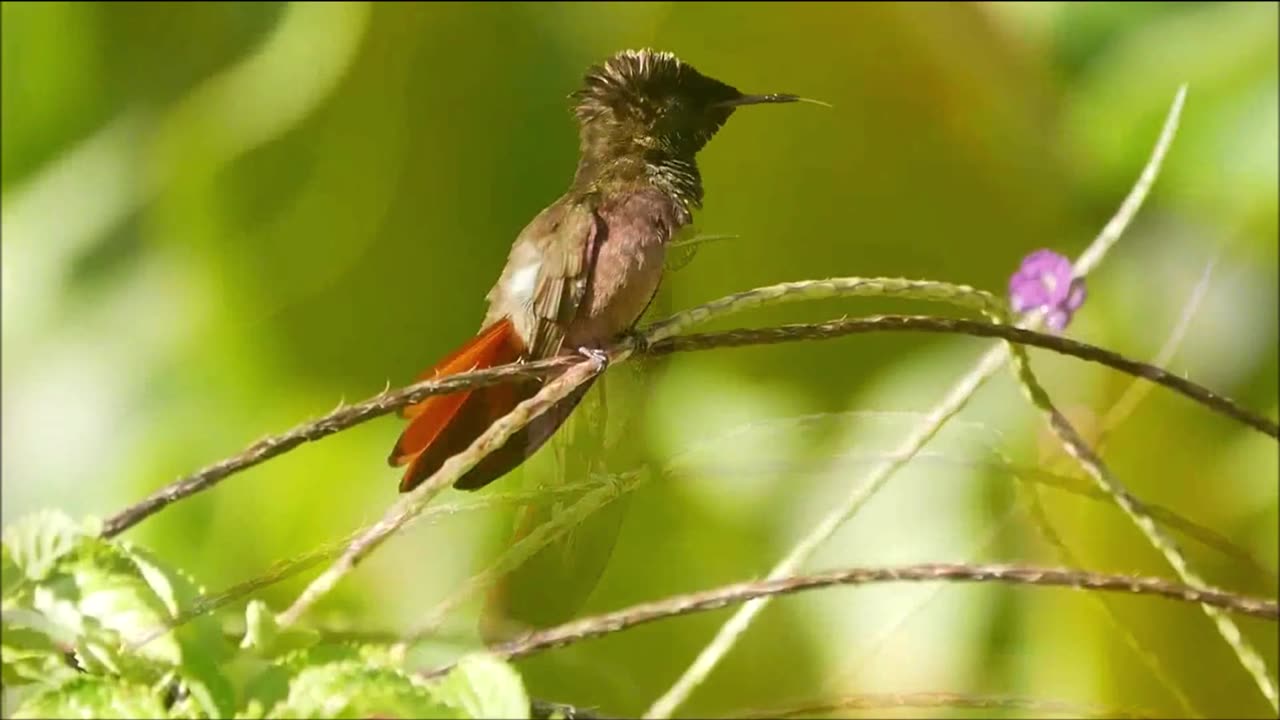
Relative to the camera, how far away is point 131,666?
29cm

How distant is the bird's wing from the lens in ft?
1.39

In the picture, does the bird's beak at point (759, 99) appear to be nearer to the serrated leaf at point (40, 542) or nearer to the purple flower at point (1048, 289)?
the purple flower at point (1048, 289)

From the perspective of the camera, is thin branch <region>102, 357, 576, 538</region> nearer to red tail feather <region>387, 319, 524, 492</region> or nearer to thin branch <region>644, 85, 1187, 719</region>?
red tail feather <region>387, 319, 524, 492</region>

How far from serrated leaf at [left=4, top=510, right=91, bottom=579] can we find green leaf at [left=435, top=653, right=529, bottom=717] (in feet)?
0.36

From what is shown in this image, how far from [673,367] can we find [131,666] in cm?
29

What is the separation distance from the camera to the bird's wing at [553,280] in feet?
1.39

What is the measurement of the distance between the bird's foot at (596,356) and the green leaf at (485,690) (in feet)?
0.47

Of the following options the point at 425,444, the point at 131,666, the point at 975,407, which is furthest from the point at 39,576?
the point at 975,407

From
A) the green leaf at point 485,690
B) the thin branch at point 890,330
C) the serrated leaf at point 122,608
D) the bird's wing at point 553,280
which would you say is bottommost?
the green leaf at point 485,690

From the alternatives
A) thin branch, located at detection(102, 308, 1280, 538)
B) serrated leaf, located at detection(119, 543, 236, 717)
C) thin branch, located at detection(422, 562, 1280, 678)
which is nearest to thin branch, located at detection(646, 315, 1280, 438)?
thin branch, located at detection(102, 308, 1280, 538)

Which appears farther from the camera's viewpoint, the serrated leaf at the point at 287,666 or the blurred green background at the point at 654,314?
the blurred green background at the point at 654,314

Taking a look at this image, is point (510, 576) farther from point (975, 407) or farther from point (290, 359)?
point (975, 407)

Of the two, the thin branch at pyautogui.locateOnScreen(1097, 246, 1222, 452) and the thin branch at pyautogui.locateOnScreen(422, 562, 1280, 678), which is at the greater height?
the thin branch at pyautogui.locateOnScreen(1097, 246, 1222, 452)

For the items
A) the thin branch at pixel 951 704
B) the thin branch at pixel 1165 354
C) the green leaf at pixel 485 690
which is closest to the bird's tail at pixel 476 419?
the green leaf at pixel 485 690
